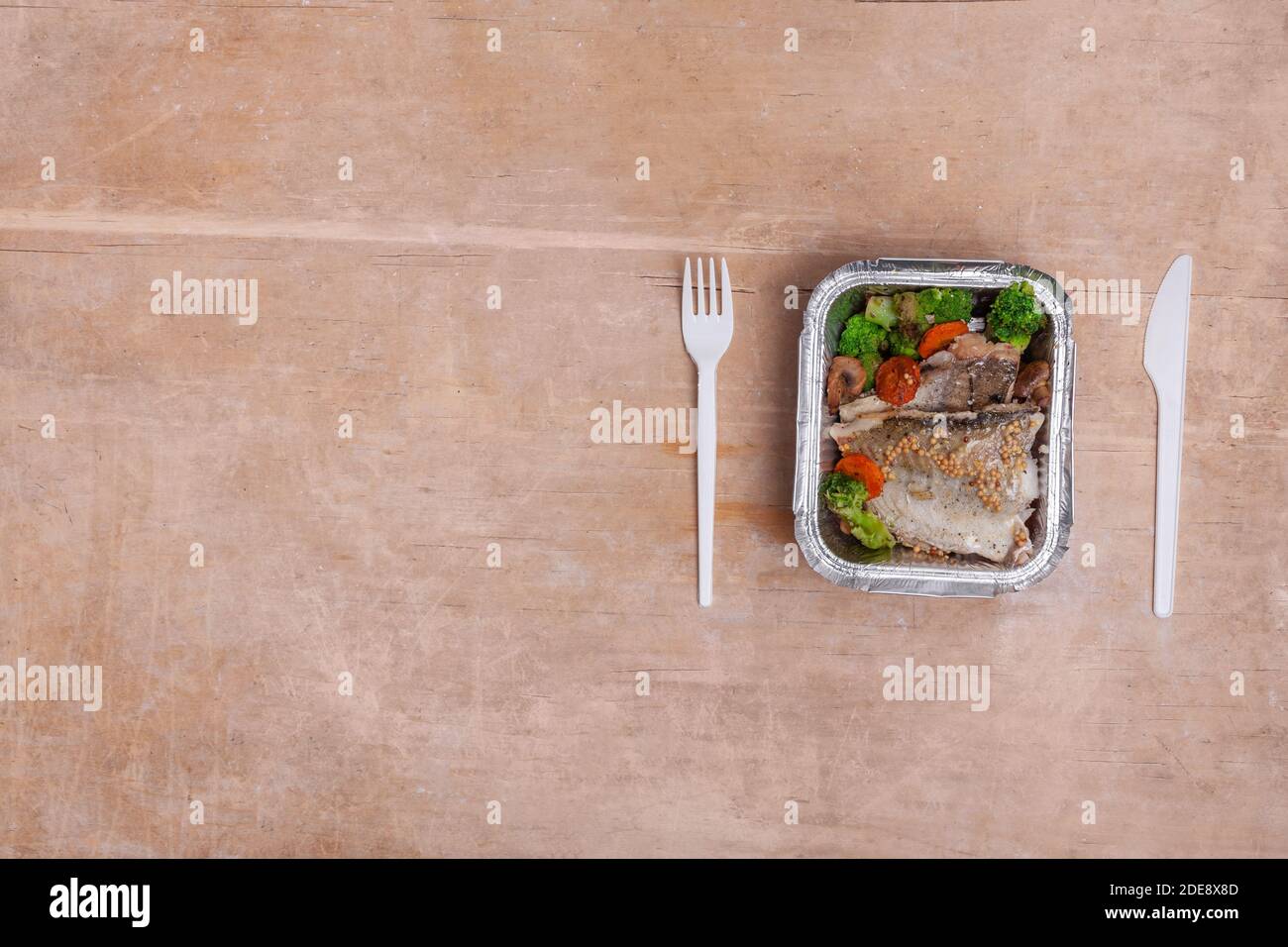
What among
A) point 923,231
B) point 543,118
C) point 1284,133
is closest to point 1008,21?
point 923,231

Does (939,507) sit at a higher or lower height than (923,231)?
lower

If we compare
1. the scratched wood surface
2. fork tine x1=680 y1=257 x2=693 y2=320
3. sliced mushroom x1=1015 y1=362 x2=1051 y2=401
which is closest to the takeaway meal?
sliced mushroom x1=1015 y1=362 x2=1051 y2=401

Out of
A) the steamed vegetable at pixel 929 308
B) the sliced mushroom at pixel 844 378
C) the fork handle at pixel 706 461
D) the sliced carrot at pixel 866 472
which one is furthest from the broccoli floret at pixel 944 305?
the fork handle at pixel 706 461

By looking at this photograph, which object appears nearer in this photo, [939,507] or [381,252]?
[939,507]

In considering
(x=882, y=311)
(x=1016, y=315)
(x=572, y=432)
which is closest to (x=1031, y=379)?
(x=1016, y=315)

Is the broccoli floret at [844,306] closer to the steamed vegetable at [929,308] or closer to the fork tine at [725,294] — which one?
the steamed vegetable at [929,308]
